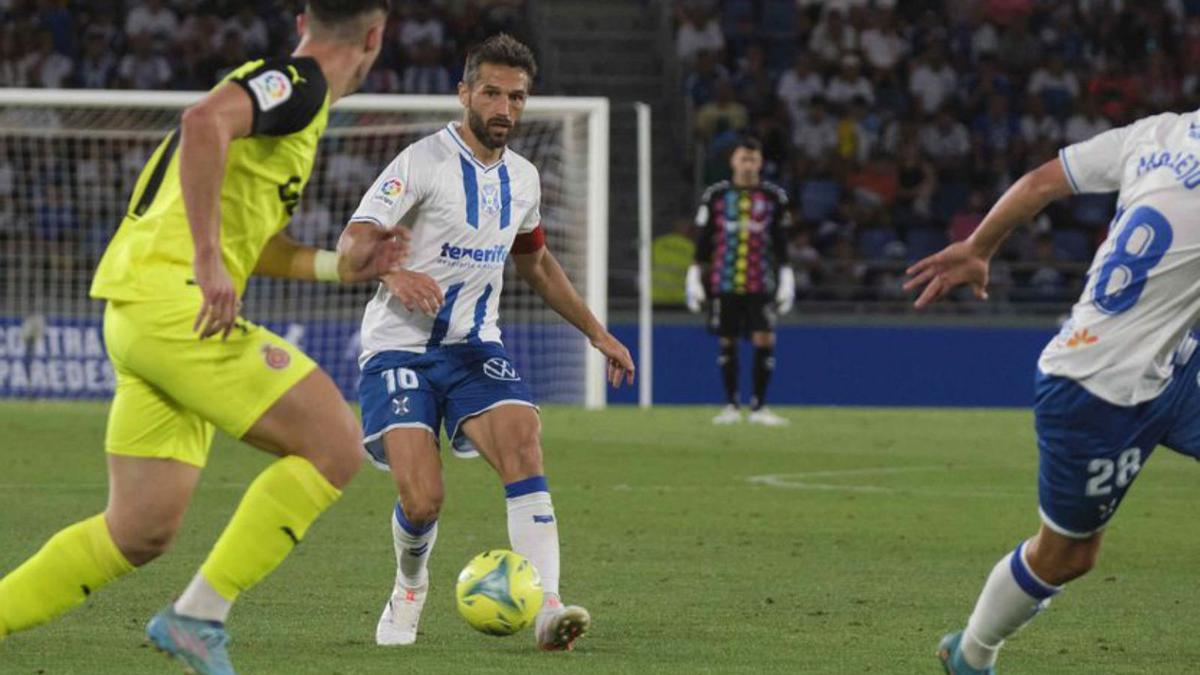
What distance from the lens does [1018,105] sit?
89.1 ft

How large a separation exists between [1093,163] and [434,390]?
2572 mm

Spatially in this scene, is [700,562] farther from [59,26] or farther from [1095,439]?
[59,26]

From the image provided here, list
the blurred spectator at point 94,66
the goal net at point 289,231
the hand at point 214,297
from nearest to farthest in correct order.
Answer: the hand at point 214,297 → the goal net at point 289,231 → the blurred spectator at point 94,66

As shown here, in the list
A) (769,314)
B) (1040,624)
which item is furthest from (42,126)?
(1040,624)

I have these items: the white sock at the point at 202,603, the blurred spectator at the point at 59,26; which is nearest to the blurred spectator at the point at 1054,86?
the blurred spectator at the point at 59,26

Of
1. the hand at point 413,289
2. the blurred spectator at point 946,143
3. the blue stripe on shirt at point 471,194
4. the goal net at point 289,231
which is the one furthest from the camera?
the blurred spectator at point 946,143

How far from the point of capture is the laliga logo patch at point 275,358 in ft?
A: 18.2

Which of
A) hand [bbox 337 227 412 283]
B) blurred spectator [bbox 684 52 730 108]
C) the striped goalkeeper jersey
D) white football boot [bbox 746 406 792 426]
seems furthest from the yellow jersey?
blurred spectator [bbox 684 52 730 108]

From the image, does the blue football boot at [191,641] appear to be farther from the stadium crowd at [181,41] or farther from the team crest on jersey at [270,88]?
the stadium crowd at [181,41]

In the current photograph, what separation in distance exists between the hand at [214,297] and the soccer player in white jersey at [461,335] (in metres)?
1.88

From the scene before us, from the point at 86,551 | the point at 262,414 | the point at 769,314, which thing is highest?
the point at 262,414

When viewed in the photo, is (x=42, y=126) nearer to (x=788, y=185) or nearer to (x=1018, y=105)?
(x=788, y=185)

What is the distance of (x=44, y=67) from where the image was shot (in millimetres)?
23859

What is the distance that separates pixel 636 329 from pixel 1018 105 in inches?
288
